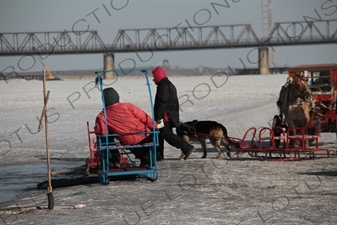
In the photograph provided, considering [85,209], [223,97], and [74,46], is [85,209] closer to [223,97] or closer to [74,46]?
[223,97]

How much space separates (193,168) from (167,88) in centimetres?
166

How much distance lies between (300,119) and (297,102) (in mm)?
368

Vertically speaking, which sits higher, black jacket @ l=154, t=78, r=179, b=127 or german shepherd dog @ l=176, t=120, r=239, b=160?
black jacket @ l=154, t=78, r=179, b=127

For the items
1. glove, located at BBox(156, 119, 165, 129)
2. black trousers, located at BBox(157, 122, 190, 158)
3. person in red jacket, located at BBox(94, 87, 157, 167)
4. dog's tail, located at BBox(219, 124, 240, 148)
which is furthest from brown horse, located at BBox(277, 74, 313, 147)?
person in red jacket, located at BBox(94, 87, 157, 167)

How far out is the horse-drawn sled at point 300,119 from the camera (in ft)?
50.1

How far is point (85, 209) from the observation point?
994cm

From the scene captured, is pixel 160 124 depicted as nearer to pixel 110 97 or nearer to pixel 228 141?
pixel 110 97

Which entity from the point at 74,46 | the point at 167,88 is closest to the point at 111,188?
the point at 167,88

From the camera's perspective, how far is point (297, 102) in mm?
16797

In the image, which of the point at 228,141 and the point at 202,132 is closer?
the point at 202,132

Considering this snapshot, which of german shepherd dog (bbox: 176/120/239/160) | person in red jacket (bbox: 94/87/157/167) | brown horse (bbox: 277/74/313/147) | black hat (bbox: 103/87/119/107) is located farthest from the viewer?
brown horse (bbox: 277/74/313/147)

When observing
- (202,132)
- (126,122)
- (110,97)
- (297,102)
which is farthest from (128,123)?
(297,102)

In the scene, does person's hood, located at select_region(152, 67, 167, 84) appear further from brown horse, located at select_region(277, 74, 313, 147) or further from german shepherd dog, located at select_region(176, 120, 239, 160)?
brown horse, located at select_region(277, 74, 313, 147)

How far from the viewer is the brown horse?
16734mm
